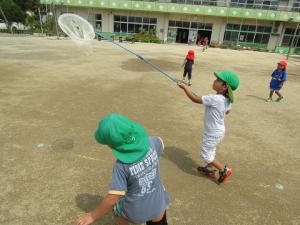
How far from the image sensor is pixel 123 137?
1.64 meters

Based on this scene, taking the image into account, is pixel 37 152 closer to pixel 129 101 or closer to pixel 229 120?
pixel 129 101

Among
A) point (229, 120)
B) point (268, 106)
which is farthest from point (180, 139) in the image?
point (268, 106)

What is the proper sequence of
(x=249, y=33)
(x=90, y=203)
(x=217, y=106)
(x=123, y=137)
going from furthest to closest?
(x=249, y=33) → (x=217, y=106) → (x=90, y=203) → (x=123, y=137)

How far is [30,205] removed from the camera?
120 inches

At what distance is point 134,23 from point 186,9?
8.01 m

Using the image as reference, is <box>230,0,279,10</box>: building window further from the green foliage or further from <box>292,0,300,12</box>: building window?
the green foliage

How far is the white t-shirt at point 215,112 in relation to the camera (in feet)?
10.6

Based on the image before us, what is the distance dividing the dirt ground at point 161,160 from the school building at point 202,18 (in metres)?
29.7

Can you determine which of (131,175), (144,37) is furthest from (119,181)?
(144,37)

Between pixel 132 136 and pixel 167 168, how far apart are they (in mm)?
2481

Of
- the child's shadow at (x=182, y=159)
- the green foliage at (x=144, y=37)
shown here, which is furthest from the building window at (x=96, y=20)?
the child's shadow at (x=182, y=159)

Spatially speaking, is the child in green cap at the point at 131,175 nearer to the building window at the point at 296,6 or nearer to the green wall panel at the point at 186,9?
the green wall panel at the point at 186,9

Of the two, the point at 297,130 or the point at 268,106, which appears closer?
the point at 297,130

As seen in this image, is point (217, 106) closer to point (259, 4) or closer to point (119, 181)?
point (119, 181)
